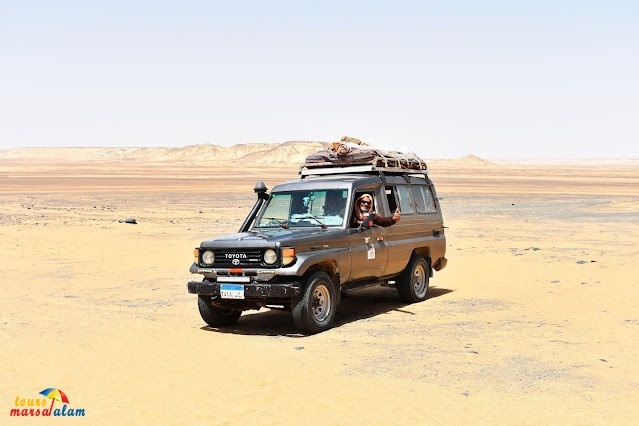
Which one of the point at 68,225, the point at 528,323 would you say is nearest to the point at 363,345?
the point at 528,323

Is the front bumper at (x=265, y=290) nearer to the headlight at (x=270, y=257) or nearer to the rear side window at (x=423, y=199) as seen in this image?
the headlight at (x=270, y=257)

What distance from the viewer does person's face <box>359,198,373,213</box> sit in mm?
11977

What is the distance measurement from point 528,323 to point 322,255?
3116 millimetres

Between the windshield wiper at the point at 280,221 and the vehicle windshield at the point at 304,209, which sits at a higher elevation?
the vehicle windshield at the point at 304,209

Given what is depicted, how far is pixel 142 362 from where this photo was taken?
9086mm

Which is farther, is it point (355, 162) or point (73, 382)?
point (355, 162)

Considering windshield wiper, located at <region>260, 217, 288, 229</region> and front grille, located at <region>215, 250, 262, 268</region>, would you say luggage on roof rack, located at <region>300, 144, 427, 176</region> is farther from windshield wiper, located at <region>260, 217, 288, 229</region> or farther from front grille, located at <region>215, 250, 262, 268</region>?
front grille, located at <region>215, 250, 262, 268</region>

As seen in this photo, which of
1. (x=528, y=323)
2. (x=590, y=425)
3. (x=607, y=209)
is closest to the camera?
(x=590, y=425)

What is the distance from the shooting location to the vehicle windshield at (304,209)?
11.6m

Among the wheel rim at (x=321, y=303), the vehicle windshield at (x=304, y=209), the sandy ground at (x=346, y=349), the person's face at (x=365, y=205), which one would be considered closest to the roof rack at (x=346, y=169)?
the person's face at (x=365, y=205)

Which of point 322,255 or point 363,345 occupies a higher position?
point 322,255

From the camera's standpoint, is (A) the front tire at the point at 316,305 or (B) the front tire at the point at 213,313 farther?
(B) the front tire at the point at 213,313

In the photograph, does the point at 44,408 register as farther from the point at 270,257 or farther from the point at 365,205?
the point at 365,205

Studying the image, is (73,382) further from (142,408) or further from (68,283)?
(68,283)
